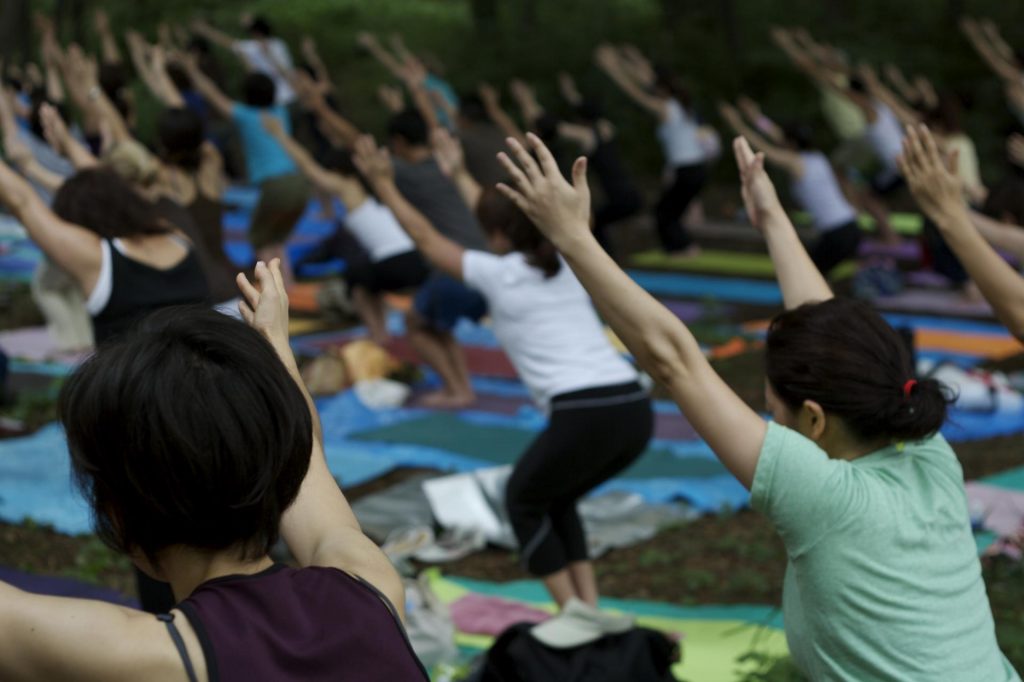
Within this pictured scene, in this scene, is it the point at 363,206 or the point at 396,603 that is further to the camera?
the point at 363,206

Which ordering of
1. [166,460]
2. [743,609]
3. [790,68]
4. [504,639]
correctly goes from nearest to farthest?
[166,460] < [504,639] < [743,609] < [790,68]

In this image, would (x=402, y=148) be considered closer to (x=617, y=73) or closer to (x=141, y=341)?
(x=617, y=73)

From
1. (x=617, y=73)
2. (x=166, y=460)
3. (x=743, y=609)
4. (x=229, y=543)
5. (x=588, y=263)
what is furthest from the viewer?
(x=617, y=73)

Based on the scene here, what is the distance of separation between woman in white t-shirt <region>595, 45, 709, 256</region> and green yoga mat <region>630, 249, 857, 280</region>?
174 millimetres

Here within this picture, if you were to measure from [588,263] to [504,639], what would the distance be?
1.65m

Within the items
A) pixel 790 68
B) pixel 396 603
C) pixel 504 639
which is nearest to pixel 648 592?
pixel 504 639

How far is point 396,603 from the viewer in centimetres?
198

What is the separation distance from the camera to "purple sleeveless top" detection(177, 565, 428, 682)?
5.74ft

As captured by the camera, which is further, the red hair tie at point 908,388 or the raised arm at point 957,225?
the raised arm at point 957,225

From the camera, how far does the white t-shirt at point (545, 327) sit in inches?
191

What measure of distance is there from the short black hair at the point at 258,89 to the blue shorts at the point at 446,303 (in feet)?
10.3

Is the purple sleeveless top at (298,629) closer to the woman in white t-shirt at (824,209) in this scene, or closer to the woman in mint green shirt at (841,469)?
the woman in mint green shirt at (841,469)

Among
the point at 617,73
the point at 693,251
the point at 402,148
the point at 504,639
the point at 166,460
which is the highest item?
the point at 166,460

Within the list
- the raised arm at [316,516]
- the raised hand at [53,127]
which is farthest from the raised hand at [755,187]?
the raised hand at [53,127]
